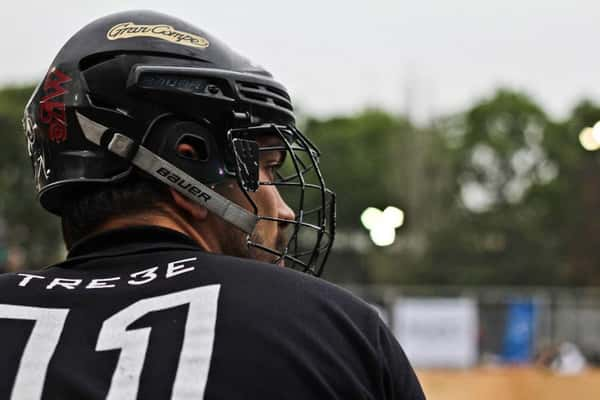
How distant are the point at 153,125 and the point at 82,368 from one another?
625 mm

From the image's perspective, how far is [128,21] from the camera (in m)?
2.58

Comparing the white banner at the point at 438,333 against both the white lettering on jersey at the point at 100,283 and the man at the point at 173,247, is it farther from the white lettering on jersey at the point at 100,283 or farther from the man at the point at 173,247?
the white lettering on jersey at the point at 100,283

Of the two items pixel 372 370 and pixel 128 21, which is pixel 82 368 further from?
pixel 128 21

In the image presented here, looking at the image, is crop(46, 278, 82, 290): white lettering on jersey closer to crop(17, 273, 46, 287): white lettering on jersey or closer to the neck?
crop(17, 273, 46, 287): white lettering on jersey

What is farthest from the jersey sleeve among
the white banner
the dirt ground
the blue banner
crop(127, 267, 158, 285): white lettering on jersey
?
the blue banner

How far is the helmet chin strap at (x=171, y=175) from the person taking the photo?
2439mm

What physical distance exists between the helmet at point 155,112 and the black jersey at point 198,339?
0.34 m

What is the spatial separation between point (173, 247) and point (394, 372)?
52cm

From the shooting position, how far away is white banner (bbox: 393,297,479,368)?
24.7 m

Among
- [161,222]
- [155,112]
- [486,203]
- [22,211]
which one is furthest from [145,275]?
[486,203]

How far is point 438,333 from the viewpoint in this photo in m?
24.9

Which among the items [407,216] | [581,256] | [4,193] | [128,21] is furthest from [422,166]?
[128,21]

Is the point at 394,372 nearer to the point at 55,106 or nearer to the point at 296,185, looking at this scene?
the point at 296,185

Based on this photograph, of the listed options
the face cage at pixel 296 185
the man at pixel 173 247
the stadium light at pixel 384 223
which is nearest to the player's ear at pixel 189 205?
the man at pixel 173 247
